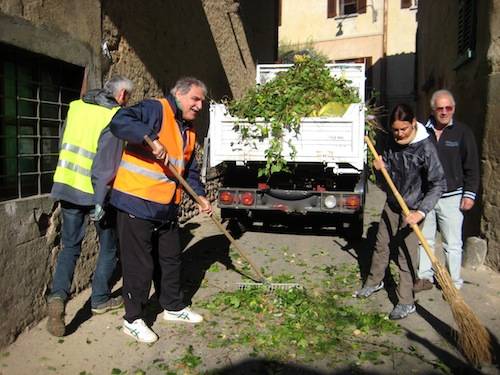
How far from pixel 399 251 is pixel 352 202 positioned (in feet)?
6.84

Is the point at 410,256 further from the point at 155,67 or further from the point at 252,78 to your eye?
the point at 252,78

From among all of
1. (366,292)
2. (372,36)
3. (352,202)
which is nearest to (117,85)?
(366,292)


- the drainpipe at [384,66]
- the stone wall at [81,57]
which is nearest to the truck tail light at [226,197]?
the stone wall at [81,57]

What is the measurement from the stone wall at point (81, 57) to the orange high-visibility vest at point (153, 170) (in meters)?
0.86

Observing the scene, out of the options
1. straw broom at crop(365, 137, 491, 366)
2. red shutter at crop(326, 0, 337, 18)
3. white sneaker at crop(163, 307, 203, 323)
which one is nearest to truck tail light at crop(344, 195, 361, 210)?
straw broom at crop(365, 137, 491, 366)

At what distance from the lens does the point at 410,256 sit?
158 inches

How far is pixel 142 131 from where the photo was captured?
3291 millimetres

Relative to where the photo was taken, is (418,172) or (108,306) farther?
(108,306)

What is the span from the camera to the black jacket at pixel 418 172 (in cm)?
388

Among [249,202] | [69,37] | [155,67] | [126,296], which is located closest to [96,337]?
[126,296]

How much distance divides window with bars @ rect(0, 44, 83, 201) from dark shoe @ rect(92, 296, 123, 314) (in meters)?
1.11

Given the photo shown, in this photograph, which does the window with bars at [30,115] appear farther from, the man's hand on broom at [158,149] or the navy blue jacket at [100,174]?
the man's hand on broom at [158,149]

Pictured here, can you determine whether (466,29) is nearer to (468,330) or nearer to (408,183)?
(408,183)

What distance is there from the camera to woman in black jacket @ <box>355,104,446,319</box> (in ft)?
12.8
